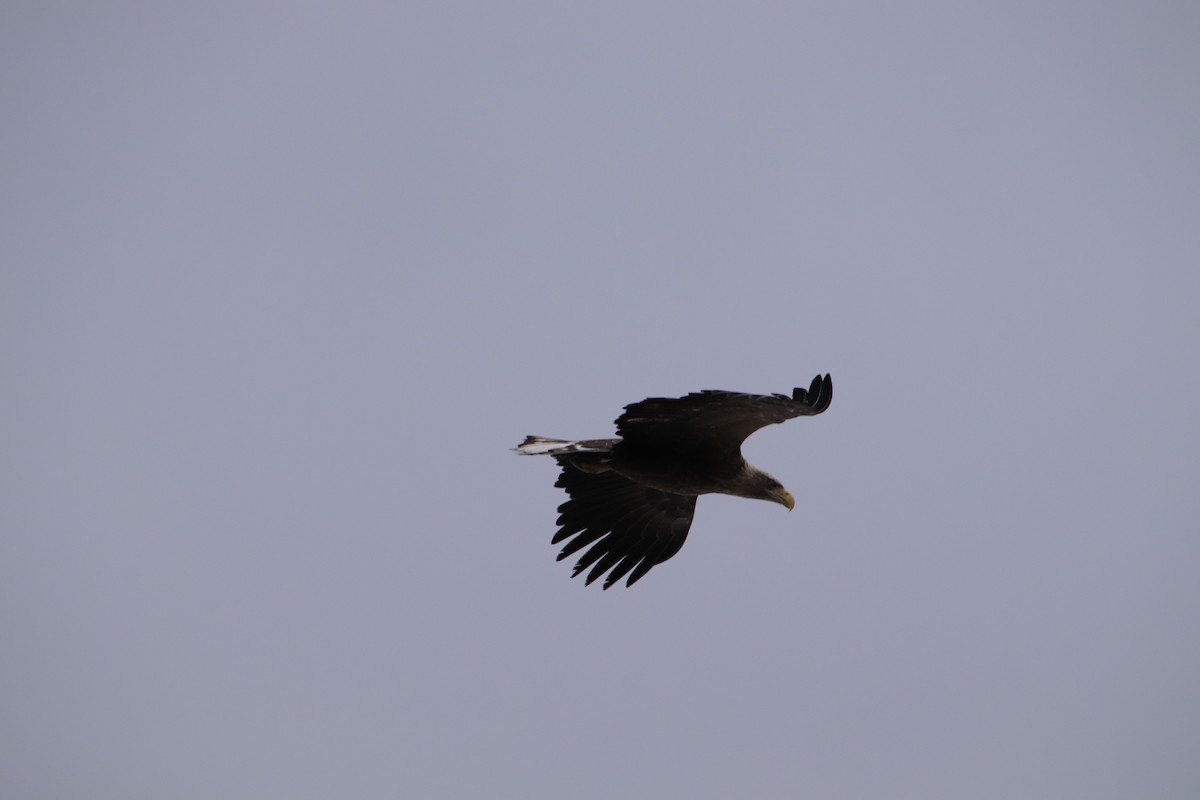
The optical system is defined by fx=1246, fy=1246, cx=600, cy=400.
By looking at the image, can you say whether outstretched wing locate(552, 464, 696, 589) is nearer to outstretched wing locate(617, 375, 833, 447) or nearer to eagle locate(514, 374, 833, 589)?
eagle locate(514, 374, 833, 589)

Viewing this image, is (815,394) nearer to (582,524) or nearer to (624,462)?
(624,462)

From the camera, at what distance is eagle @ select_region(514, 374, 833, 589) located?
1051 cm

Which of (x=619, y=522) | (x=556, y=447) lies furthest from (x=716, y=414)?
(x=619, y=522)

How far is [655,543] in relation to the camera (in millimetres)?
13039

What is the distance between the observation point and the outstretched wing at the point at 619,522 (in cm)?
1275

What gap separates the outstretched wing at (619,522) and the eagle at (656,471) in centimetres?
1

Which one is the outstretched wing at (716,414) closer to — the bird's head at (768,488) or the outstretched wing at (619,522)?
the bird's head at (768,488)

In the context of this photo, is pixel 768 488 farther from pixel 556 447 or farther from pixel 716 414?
pixel 556 447

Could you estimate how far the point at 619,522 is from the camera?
42.5ft

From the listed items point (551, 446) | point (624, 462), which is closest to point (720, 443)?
point (624, 462)

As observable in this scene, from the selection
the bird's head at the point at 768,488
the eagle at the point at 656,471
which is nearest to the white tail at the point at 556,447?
the eagle at the point at 656,471

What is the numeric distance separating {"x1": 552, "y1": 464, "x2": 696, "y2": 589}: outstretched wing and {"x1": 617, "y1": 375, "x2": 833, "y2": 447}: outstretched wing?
1604 mm

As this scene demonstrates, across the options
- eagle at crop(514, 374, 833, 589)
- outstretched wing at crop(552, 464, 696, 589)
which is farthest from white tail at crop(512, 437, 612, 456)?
outstretched wing at crop(552, 464, 696, 589)

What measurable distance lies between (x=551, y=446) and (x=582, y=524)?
1.24 meters
